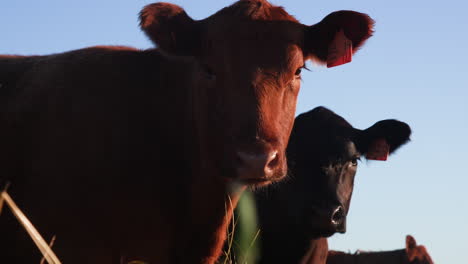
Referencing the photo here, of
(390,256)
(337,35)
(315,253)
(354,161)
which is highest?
(337,35)

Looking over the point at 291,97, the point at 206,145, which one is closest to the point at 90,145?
the point at 206,145

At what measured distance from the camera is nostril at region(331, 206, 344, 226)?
8.79 meters

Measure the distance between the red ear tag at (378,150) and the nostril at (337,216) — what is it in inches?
68.9

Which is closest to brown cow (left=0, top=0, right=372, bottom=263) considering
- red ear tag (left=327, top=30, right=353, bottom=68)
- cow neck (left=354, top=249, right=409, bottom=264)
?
red ear tag (left=327, top=30, right=353, bottom=68)

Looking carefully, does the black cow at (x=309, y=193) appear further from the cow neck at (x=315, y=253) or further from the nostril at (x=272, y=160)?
the nostril at (x=272, y=160)

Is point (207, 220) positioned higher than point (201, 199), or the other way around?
point (201, 199)

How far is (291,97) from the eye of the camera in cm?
582

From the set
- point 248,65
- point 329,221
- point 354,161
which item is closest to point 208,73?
point 248,65

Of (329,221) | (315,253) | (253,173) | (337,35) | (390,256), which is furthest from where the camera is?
(390,256)

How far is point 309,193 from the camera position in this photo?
935cm

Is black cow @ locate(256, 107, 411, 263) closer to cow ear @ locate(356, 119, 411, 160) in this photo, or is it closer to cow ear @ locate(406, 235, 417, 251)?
cow ear @ locate(356, 119, 411, 160)

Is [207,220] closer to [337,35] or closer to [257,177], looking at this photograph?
[257,177]

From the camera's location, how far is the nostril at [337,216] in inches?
346

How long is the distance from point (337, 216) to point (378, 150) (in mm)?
1948
